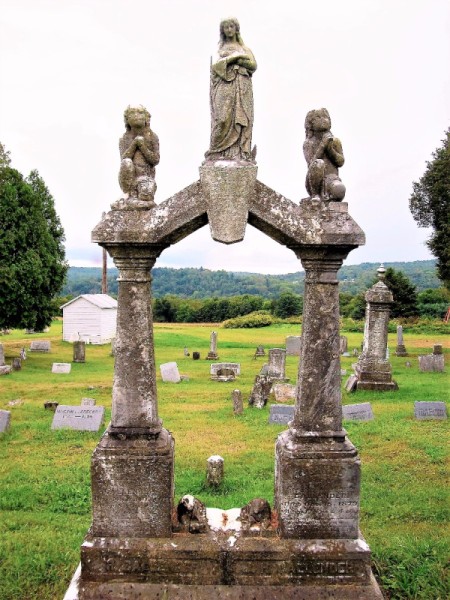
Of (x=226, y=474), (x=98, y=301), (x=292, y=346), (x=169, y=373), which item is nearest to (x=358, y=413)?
(x=226, y=474)

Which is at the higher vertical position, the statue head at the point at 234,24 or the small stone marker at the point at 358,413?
the statue head at the point at 234,24

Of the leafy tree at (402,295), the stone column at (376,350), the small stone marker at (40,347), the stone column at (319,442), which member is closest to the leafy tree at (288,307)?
the leafy tree at (402,295)

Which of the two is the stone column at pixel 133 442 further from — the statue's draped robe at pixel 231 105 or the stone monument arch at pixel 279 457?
the statue's draped robe at pixel 231 105

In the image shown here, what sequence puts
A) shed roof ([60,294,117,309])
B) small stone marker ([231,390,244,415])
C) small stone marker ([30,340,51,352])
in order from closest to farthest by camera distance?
1. small stone marker ([231,390,244,415])
2. small stone marker ([30,340,51,352])
3. shed roof ([60,294,117,309])

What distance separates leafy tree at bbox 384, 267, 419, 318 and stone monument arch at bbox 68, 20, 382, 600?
35.3 metres

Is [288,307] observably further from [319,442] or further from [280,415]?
[319,442]

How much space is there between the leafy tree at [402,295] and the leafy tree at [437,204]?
1206 centimetres

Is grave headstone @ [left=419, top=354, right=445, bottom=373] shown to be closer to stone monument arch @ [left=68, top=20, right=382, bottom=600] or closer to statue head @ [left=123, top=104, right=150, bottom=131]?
stone monument arch @ [left=68, top=20, right=382, bottom=600]

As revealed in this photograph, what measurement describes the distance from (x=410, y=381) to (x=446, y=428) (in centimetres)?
613

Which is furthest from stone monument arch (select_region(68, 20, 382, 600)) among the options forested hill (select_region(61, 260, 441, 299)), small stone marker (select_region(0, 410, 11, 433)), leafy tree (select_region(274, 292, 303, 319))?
forested hill (select_region(61, 260, 441, 299))

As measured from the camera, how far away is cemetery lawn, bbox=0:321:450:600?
16.9 ft

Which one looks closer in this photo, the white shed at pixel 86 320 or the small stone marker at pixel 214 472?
the small stone marker at pixel 214 472

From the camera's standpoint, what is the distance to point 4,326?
22.3 metres

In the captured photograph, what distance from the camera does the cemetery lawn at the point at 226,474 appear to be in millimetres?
5160
